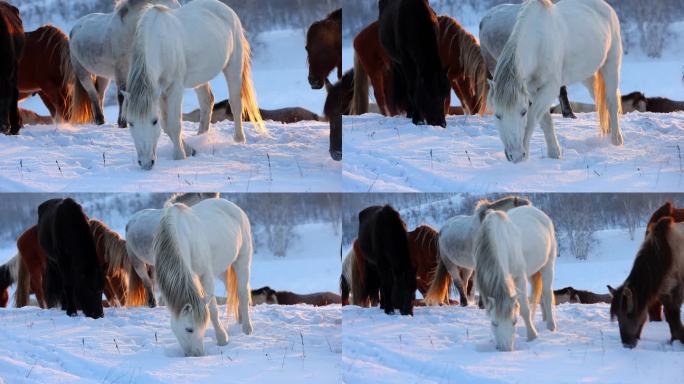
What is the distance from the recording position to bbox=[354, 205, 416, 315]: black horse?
5785 mm

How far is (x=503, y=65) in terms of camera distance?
5148 millimetres

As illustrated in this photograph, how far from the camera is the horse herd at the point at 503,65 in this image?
5.14 meters

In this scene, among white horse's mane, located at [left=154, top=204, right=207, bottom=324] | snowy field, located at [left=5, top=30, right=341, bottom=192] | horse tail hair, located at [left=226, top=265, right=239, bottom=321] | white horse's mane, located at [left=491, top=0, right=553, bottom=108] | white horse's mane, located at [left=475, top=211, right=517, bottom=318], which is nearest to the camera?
white horse's mane, located at [left=491, top=0, right=553, bottom=108]

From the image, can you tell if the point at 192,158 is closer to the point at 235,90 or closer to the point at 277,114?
the point at 235,90

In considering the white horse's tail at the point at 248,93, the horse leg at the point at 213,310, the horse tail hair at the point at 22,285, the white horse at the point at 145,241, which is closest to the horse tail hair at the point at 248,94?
the white horse's tail at the point at 248,93

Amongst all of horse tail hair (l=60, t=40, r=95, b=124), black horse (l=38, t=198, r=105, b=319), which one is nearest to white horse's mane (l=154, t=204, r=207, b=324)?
black horse (l=38, t=198, r=105, b=319)

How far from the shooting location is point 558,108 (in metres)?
5.42

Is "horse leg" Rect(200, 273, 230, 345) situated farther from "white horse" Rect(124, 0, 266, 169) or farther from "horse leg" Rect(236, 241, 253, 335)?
"white horse" Rect(124, 0, 266, 169)

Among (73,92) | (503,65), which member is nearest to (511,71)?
(503,65)

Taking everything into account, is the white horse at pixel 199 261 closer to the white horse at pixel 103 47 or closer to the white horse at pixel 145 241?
the white horse at pixel 145 241

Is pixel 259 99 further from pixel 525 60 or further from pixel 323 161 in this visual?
pixel 525 60

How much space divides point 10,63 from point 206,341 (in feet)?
5.89

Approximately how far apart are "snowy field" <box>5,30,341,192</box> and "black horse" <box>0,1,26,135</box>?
0.07 metres

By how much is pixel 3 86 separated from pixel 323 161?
1.73m
